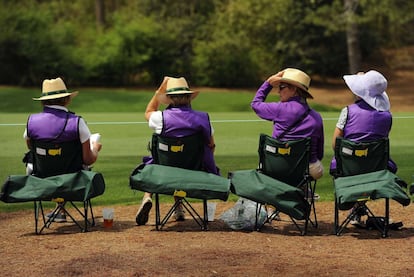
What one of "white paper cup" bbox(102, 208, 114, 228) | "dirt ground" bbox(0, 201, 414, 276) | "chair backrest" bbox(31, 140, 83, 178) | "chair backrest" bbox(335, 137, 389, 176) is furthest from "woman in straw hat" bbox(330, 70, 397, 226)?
"chair backrest" bbox(31, 140, 83, 178)

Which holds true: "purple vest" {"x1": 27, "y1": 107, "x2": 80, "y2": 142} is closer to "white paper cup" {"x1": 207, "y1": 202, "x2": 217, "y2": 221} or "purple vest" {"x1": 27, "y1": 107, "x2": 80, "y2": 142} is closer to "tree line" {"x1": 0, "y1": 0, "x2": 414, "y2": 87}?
"white paper cup" {"x1": 207, "y1": 202, "x2": 217, "y2": 221}

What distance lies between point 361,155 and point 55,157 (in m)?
2.91

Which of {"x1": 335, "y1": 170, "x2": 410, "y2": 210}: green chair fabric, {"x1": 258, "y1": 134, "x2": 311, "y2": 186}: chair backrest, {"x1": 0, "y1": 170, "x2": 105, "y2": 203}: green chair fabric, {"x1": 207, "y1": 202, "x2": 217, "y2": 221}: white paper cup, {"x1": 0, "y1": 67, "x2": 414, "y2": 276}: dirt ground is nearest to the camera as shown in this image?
{"x1": 0, "y1": 67, "x2": 414, "y2": 276}: dirt ground

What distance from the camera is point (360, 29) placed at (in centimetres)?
3816

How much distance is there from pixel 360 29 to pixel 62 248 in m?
32.8

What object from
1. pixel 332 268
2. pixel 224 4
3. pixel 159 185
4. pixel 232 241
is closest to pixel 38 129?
pixel 159 185

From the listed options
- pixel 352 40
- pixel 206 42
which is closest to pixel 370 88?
pixel 352 40

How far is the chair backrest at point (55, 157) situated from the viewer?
7746 mm

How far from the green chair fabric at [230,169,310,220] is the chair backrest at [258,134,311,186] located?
0.17 metres

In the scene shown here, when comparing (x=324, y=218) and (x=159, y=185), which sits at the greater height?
(x=159, y=185)

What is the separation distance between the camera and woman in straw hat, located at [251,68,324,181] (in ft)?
26.2

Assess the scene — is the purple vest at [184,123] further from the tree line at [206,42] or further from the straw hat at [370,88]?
the tree line at [206,42]

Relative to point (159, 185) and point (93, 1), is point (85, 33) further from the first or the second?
point (159, 185)

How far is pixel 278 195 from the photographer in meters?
7.63
